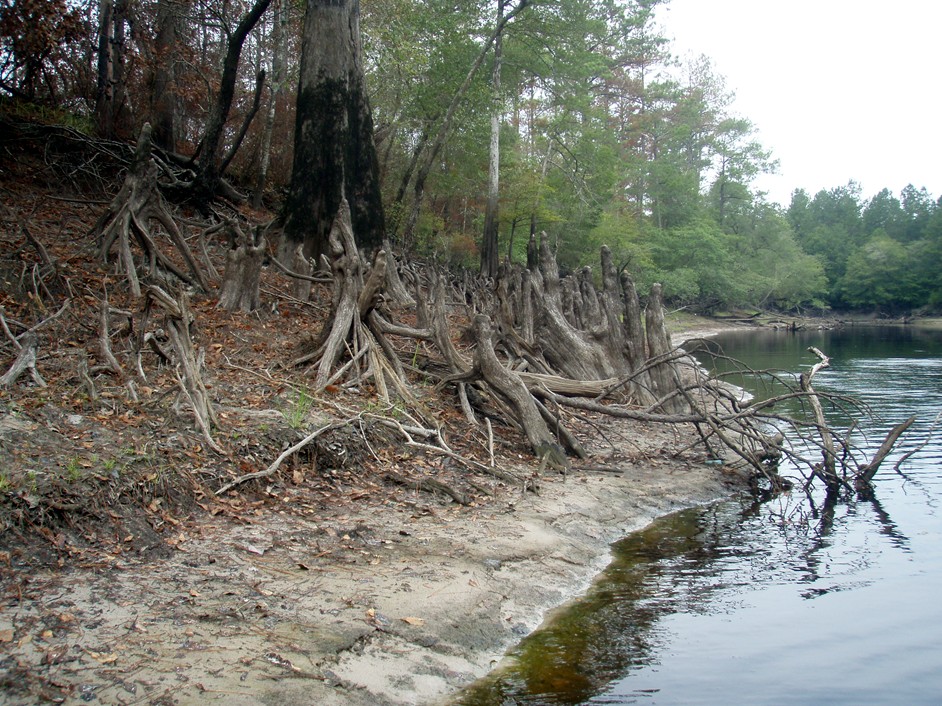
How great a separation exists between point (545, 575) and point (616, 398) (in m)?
5.92

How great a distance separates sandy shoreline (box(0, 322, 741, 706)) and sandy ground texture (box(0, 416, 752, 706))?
1 cm

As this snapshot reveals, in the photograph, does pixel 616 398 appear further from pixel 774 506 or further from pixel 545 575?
pixel 545 575

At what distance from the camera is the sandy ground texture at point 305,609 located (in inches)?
150

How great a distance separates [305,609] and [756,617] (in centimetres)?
318

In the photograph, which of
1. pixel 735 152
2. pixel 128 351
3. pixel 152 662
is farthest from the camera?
pixel 735 152

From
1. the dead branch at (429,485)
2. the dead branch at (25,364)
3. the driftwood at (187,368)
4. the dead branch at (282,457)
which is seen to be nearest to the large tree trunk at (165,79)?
the driftwood at (187,368)

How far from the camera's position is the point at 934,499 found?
9422mm

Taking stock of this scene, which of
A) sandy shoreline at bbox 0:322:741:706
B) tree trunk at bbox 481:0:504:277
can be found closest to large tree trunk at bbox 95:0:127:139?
tree trunk at bbox 481:0:504:277

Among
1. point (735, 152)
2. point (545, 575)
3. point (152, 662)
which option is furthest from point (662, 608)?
point (735, 152)

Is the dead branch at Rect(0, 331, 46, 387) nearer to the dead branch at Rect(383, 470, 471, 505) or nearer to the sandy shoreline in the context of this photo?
the sandy shoreline

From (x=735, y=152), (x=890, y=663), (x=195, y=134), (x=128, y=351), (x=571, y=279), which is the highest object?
(x=735, y=152)

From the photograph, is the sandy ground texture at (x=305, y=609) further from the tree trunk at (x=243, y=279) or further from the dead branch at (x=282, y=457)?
the tree trunk at (x=243, y=279)

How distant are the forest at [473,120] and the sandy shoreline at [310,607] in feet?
25.9

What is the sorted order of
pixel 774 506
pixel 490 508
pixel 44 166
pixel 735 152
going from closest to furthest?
pixel 490 508 → pixel 774 506 → pixel 44 166 → pixel 735 152
